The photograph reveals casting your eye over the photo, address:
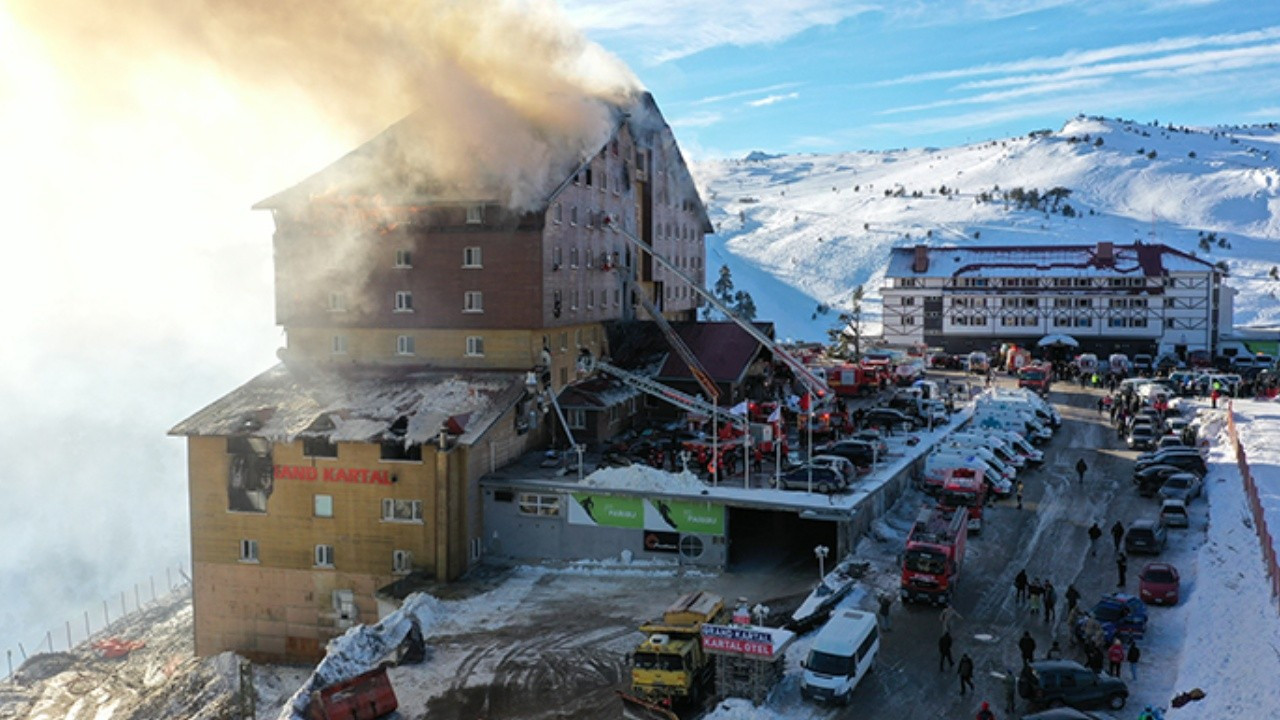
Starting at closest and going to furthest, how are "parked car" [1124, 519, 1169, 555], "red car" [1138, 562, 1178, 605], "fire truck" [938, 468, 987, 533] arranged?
"red car" [1138, 562, 1178, 605] → "parked car" [1124, 519, 1169, 555] → "fire truck" [938, 468, 987, 533]

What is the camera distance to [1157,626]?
30.5 meters

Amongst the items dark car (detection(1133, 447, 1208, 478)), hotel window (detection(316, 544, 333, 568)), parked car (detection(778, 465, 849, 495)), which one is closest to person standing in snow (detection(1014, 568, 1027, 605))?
parked car (detection(778, 465, 849, 495))

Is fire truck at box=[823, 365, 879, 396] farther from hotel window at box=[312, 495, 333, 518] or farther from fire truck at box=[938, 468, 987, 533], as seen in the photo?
hotel window at box=[312, 495, 333, 518]

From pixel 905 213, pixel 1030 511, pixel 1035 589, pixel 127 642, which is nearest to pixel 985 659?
pixel 1035 589

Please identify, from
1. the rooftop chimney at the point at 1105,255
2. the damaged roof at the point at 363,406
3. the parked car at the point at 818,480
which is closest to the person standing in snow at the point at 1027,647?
the parked car at the point at 818,480

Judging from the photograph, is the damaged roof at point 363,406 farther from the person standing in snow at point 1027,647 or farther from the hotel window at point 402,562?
the person standing in snow at point 1027,647

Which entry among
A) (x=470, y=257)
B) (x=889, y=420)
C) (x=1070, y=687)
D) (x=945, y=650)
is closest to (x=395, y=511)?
(x=470, y=257)

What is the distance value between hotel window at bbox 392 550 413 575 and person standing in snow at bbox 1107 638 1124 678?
24292 millimetres

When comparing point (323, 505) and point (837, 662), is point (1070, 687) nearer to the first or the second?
point (837, 662)

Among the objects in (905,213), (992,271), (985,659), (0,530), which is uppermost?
(905,213)

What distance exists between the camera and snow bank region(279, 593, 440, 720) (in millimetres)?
28359

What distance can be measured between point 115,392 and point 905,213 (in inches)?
5414

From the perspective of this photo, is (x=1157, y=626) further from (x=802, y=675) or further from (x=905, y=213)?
(x=905, y=213)

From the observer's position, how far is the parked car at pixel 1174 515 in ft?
131
